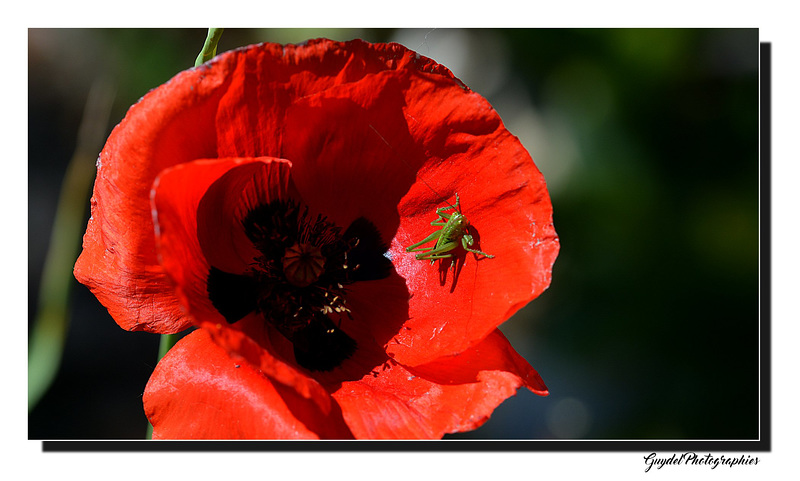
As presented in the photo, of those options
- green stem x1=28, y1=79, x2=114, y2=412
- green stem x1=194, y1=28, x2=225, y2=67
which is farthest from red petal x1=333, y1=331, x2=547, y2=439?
green stem x1=28, y1=79, x2=114, y2=412

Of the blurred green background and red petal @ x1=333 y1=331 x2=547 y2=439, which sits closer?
red petal @ x1=333 y1=331 x2=547 y2=439

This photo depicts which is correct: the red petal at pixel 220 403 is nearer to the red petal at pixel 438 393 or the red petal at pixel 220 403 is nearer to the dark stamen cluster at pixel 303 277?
the red petal at pixel 438 393

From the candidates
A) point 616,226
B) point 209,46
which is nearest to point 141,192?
point 209,46

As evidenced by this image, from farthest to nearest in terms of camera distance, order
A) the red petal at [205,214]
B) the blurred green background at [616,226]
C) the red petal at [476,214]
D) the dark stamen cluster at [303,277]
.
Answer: the blurred green background at [616,226] → the dark stamen cluster at [303,277] → the red petal at [476,214] → the red petal at [205,214]

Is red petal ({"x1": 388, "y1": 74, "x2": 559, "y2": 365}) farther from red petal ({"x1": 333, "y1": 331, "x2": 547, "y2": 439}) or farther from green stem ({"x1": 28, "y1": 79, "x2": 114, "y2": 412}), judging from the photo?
green stem ({"x1": 28, "y1": 79, "x2": 114, "y2": 412})

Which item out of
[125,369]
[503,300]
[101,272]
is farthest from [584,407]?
[101,272]

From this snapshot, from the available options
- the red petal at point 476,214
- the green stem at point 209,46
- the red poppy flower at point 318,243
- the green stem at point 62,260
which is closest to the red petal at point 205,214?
the red poppy flower at point 318,243
